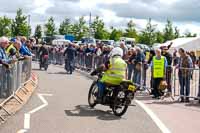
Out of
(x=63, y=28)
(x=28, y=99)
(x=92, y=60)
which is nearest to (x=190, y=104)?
(x=28, y=99)

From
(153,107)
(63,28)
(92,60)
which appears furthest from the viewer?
(63,28)

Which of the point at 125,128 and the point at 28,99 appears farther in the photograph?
the point at 28,99

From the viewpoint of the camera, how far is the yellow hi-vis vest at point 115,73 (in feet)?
43.6

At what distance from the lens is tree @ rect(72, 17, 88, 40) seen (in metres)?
88.1

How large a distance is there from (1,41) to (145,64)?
7.84 meters

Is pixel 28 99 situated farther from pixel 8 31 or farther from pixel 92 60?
pixel 8 31

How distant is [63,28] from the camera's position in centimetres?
9112

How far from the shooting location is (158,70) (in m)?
17.9

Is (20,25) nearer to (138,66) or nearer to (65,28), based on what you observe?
(65,28)

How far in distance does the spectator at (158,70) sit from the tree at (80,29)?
69.6 m

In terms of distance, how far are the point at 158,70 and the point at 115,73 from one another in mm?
4859

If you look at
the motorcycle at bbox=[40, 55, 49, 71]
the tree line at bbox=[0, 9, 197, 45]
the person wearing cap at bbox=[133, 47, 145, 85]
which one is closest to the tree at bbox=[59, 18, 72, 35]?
the tree line at bbox=[0, 9, 197, 45]

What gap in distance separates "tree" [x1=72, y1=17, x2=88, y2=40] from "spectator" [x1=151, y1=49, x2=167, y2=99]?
228 ft

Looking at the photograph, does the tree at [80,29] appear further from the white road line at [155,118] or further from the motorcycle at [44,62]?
the white road line at [155,118]
